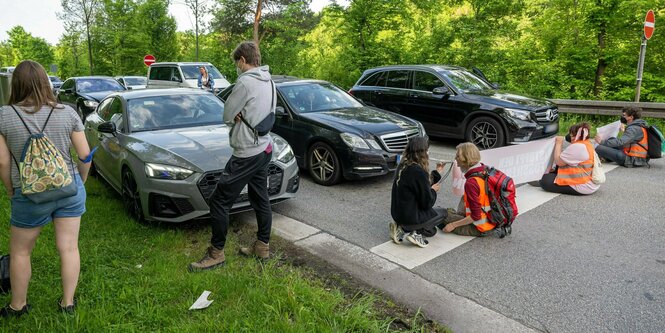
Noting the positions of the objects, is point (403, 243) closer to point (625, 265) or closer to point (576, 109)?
point (625, 265)

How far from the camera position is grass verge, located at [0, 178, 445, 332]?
10.1 ft

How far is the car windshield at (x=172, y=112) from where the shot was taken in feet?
19.2

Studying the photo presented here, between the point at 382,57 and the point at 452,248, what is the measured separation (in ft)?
50.7

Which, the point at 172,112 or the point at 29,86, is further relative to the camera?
the point at 172,112

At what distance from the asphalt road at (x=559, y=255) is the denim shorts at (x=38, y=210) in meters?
2.65

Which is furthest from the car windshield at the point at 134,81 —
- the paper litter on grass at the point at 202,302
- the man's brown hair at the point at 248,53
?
the paper litter on grass at the point at 202,302

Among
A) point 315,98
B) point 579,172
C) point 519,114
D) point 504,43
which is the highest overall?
point 504,43

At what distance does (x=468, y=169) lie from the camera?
15.6ft

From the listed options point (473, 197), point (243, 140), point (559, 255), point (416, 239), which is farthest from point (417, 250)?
point (243, 140)

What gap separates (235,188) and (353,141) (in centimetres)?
294

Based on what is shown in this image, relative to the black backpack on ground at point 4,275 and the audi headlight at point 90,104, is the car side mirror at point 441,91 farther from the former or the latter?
the audi headlight at point 90,104

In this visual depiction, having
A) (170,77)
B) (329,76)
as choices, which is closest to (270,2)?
(329,76)

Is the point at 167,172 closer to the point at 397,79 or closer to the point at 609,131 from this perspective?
the point at 397,79

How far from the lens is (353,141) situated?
6500 millimetres
